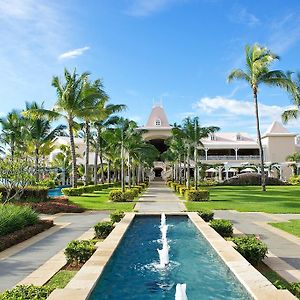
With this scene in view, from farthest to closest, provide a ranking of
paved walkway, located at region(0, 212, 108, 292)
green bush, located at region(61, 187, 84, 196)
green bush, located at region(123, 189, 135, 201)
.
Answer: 1. green bush, located at region(61, 187, 84, 196)
2. green bush, located at region(123, 189, 135, 201)
3. paved walkway, located at region(0, 212, 108, 292)

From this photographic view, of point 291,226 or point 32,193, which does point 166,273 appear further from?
point 32,193

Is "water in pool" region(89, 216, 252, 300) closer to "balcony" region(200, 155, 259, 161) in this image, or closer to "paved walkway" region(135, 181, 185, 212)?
"paved walkway" region(135, 181, 185, 212)

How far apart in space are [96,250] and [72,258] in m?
0.60

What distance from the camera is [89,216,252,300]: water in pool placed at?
6.07 m

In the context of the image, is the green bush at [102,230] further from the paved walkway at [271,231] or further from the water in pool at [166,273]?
the paved walkway at [271,231]

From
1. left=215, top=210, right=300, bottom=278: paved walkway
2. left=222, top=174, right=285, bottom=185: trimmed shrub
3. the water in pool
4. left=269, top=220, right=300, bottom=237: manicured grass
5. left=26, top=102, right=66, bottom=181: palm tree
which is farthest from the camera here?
left=222, top=174, right=285, bottom=185: trimmed shrub

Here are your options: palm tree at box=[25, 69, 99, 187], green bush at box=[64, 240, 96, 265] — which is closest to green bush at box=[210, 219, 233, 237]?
green bush at box=[64, 240, 96, 265]

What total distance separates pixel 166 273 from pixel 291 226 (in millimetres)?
7165

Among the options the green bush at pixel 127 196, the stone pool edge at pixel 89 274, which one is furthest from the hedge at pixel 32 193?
the stone pool edge at pixel 89 274

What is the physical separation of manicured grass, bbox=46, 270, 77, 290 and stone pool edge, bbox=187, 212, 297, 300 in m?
2.83

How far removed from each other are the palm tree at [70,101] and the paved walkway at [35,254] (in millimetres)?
13012

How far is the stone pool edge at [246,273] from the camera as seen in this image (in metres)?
5.11

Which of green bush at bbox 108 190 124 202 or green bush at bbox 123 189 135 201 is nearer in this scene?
green bush at bbox 108 190 124 202

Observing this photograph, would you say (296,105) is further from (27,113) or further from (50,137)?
(50,137)
